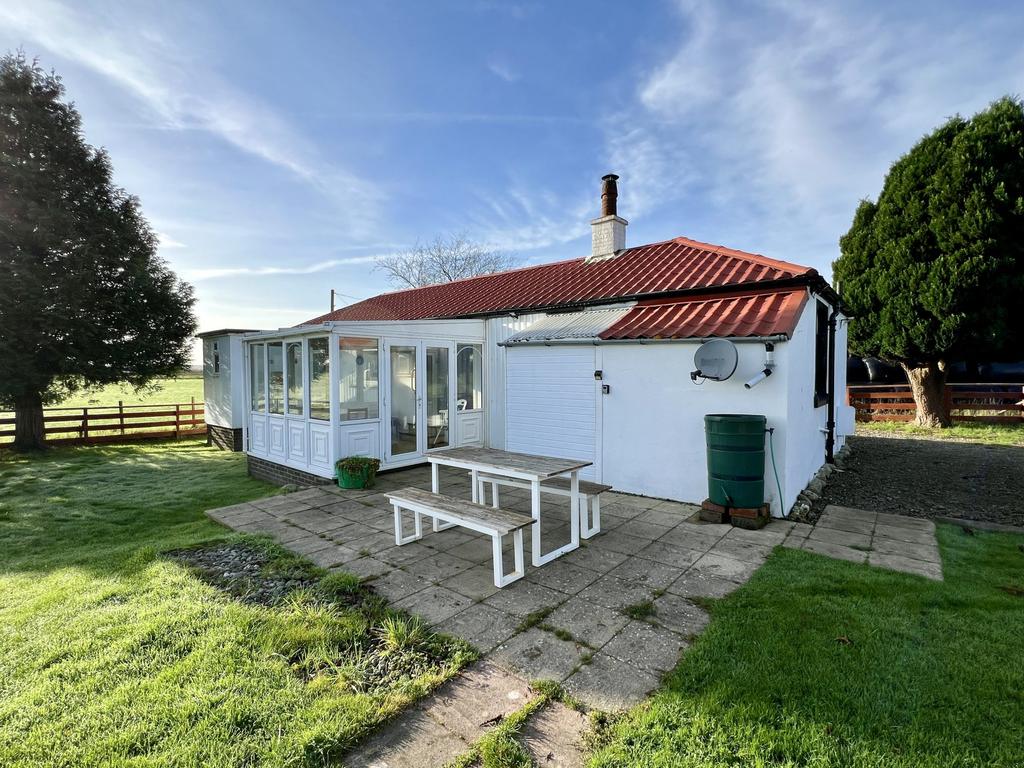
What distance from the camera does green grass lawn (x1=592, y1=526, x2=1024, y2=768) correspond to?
243 centimetres

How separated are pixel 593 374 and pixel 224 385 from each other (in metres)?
14.4

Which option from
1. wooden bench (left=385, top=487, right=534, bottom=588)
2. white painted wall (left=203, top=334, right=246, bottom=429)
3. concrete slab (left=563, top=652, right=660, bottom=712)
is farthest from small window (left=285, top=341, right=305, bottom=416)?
concrete slab (left=563, top=652, right=660, bottom=712)

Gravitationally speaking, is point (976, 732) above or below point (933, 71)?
below

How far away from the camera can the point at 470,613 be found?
13.1 feet

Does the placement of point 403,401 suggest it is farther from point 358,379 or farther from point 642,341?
point 642,341

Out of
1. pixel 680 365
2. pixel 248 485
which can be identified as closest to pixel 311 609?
pixel 680 365

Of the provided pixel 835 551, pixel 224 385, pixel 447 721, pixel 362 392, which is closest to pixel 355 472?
pixel 362 392

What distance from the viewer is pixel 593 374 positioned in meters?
8.18

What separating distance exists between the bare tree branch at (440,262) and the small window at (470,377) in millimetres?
26118

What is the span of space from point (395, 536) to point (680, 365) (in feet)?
16.1

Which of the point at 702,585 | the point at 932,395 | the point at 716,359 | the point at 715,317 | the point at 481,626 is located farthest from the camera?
the point at 932,395

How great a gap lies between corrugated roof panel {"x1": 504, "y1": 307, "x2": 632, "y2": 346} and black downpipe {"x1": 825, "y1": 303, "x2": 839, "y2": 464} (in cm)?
496

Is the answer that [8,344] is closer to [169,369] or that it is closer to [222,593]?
[169,369]

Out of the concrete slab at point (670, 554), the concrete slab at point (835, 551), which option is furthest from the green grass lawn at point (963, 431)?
the concrete slab at point (670, 554)
